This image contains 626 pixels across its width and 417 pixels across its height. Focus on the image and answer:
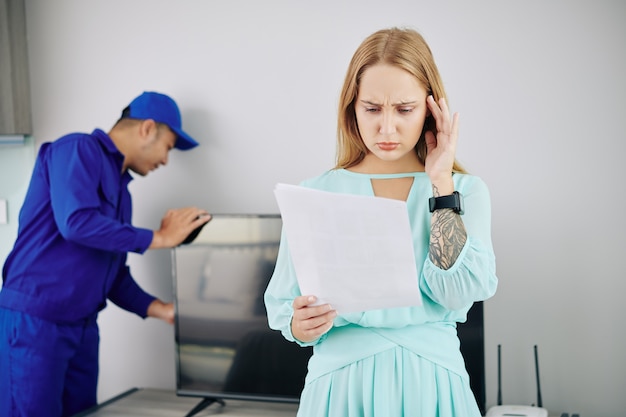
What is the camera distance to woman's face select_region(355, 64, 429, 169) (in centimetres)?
119

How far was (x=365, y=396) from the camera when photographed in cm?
118

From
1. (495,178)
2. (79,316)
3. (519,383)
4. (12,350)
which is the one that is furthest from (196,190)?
(519,383)

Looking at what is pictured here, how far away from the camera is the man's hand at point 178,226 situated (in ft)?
7.57

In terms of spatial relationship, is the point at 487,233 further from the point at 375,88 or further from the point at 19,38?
the point at 19,38

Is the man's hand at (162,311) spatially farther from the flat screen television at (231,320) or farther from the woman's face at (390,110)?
the woman's face at (390,110)

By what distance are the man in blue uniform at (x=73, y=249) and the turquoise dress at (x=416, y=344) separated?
3.83ft

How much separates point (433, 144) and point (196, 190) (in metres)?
1.49

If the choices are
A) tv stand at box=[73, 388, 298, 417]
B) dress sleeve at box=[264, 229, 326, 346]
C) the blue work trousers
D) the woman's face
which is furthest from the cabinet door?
the woman's face

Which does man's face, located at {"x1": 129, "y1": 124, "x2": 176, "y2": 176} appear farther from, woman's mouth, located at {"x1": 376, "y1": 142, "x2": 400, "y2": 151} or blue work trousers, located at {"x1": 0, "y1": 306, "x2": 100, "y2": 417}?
woman's mouth, located at {"x1": 376, "y1": 142, "x2": 400, "y2": 151}

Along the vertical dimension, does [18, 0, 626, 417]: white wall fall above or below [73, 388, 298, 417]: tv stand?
above

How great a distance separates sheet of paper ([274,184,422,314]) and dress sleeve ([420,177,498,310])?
0.20 feet

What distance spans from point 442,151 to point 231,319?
131 cm

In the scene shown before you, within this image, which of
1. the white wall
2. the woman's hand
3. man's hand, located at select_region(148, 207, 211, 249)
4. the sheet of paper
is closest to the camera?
the sheet of paper

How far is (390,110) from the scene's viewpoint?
1187 millimetres
